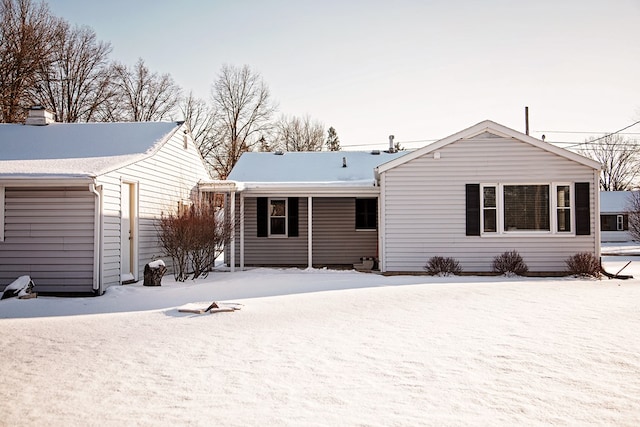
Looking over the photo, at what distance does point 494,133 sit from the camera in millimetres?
→ 13711

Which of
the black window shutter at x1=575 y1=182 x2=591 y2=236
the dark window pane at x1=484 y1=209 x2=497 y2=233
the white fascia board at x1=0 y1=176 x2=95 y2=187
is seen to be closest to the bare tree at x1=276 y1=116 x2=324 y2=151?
the dark window pane at x1=484 y1=209 x2=497 y2=233

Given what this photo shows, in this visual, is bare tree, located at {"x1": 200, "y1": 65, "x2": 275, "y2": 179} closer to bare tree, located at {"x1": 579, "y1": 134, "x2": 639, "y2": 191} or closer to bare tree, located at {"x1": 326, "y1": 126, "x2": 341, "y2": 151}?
bare tree, located at {"x1": 326, "y1": 126, "x2": 341, "y2": 151}

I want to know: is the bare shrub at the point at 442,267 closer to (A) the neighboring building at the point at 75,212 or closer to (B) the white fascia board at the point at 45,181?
(A) the neighboring building at the point at 75,212

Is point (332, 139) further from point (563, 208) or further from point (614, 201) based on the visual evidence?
point (563, 208)

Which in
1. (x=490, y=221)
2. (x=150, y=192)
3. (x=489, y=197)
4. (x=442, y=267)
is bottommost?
(x=442, y=267)

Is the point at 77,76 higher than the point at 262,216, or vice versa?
the point at 77,76

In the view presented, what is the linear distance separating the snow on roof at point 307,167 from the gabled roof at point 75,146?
4.09 meters

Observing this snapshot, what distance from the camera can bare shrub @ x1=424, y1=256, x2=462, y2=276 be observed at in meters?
13.4

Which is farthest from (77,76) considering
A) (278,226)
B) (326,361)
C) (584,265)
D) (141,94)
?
(326,361)

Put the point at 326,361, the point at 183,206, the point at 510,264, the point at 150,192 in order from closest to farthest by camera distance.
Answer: the point at 326,361, the point at 150,192, the point at 510,264, the point at 183,206

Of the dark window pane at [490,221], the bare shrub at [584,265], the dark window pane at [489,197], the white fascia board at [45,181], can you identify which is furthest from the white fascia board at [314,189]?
the bare shrub at [584,265]

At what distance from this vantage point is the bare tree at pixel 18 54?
78.1 feet

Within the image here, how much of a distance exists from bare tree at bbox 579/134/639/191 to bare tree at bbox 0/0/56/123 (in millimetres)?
46619

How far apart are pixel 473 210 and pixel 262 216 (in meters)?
7.11
